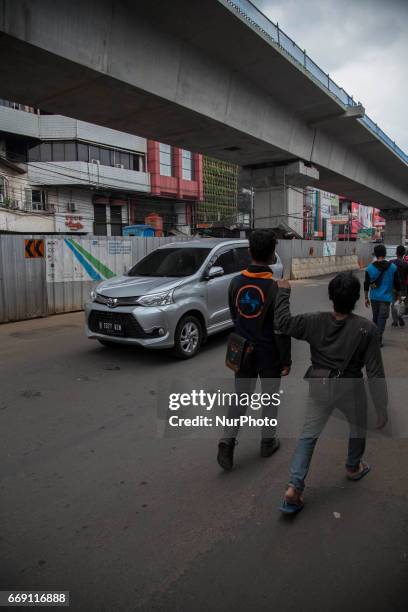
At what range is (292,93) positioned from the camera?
50.3ft

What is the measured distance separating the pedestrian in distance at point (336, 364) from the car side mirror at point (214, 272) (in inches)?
162

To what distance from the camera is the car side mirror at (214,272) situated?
7.01 meters

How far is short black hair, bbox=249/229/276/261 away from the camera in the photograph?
10.4ft

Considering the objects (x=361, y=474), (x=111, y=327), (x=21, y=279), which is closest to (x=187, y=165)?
(x=21, y=279)

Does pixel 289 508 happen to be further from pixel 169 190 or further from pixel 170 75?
pixel 169 190

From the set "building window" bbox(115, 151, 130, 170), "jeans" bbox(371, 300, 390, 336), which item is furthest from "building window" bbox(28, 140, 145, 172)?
"jeans" bbox(371, 300, 390, 336)

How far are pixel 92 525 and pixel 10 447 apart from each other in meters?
1.50

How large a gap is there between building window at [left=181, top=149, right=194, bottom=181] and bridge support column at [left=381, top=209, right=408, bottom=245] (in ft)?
63.1

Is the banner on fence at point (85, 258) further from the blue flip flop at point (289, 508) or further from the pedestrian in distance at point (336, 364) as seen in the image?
the blue flip flop at point (289, 508)

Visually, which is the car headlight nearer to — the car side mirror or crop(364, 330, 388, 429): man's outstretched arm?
the car side mirror

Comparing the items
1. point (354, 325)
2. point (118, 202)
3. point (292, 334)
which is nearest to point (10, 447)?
point (292, 334)

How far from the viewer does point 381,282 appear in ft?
22.9

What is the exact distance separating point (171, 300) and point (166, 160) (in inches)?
1340

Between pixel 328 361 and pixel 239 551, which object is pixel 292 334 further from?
pixel 239 551
